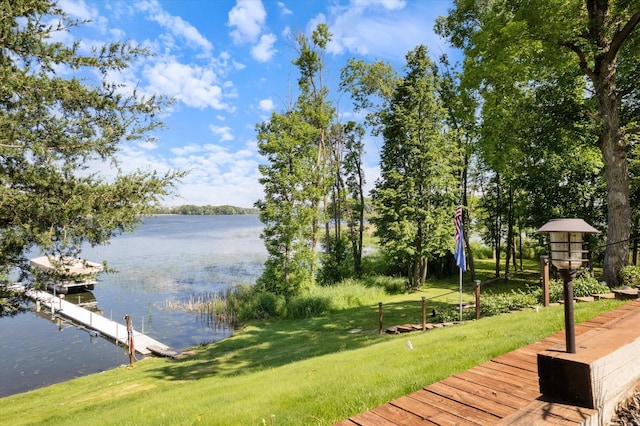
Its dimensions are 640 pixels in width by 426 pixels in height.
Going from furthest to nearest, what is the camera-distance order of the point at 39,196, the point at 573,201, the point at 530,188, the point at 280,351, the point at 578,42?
the point at 530,188 → the point at 573,201 → the point at 280,351 → the point at 578,42 → the point at 39,196

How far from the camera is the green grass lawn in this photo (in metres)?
4.50

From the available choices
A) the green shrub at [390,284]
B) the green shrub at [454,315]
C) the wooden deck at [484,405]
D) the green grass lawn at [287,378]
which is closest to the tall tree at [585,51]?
the green shrub at [454,315]

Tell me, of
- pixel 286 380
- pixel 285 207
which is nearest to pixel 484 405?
pixel 286 380

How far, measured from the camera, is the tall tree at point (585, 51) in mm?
9273

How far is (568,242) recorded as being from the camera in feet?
11.0

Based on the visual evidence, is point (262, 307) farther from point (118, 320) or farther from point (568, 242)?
point (568, 242)

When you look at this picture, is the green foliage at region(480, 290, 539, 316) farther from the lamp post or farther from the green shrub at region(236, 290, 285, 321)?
A: the green shrub at region(236, 290, 285, 321)

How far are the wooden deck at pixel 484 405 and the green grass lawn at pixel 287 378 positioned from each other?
97cm

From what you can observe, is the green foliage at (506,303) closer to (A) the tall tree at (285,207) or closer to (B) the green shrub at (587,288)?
(B) the green shrub at (587,288)

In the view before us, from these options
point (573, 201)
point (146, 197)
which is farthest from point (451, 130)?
point (146, 197)

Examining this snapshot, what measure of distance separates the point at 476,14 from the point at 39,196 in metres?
15.3

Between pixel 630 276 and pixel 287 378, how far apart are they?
973cm

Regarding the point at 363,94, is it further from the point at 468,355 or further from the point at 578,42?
the point at 468,355

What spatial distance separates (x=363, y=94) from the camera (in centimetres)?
2483
